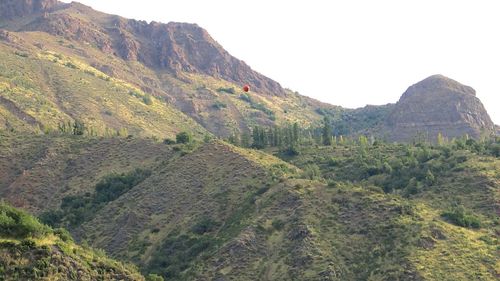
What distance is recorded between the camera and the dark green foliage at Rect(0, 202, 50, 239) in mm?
67000

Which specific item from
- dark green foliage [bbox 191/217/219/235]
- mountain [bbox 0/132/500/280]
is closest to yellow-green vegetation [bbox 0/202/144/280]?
mountain [bbox 0/132/500/280]

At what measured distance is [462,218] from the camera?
10062 cm

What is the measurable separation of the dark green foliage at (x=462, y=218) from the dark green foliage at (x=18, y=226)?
2459 inches

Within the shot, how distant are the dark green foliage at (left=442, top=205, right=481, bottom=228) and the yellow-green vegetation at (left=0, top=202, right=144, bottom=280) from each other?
173 ft

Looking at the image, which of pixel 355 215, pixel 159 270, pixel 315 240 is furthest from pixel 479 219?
pixel 159 270

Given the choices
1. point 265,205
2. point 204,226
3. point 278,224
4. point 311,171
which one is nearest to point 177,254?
point 204,226

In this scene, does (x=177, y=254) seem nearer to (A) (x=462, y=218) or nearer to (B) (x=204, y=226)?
(B) (x=204, y=226)

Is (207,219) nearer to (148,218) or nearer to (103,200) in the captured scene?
(148,218)

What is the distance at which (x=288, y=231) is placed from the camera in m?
99.9

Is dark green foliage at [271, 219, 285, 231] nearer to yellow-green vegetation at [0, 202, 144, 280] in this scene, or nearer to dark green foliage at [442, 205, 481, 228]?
dark green foliage at [442, 205, 481, 228]

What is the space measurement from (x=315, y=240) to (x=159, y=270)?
24.8 m

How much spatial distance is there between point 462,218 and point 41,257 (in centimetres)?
6513

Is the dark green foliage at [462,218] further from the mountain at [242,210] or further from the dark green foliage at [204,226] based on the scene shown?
the dark green foliage at [204,226]

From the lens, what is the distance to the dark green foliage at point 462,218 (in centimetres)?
10012
